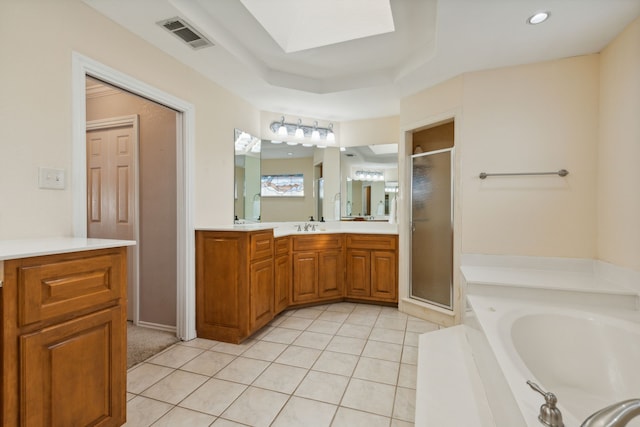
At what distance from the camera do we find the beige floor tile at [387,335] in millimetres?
2584

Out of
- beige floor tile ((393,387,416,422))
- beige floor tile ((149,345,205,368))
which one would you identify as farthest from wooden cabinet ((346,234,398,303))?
beige floor tile ((149,345,205,368))

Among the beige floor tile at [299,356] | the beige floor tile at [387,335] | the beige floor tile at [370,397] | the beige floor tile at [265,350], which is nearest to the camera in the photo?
the beige floor tile at [370,397]

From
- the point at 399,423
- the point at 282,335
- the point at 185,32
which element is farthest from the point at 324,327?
the point at 185,32

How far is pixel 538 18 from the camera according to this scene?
1.87 m

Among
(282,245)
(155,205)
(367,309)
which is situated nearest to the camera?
(155,205)

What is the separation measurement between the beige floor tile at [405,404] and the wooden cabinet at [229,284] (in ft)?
4.25

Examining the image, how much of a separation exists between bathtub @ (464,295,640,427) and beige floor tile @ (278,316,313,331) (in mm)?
1544

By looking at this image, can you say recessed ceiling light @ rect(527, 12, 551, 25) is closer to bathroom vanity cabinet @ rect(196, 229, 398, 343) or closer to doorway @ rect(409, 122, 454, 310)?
doorway @ rect(409, 122, 454, 310)

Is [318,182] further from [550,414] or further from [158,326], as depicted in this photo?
[550,414]

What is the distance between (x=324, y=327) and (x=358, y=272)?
0.87 metres

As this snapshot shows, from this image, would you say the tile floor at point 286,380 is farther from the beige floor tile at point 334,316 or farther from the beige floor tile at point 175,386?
the beige floor tile at point 334,316

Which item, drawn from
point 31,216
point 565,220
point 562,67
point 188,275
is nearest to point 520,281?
point 565,220

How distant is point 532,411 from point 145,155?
318 centimetres

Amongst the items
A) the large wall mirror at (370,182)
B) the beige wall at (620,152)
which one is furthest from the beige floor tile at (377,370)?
the large wall mirror at (370,182)
